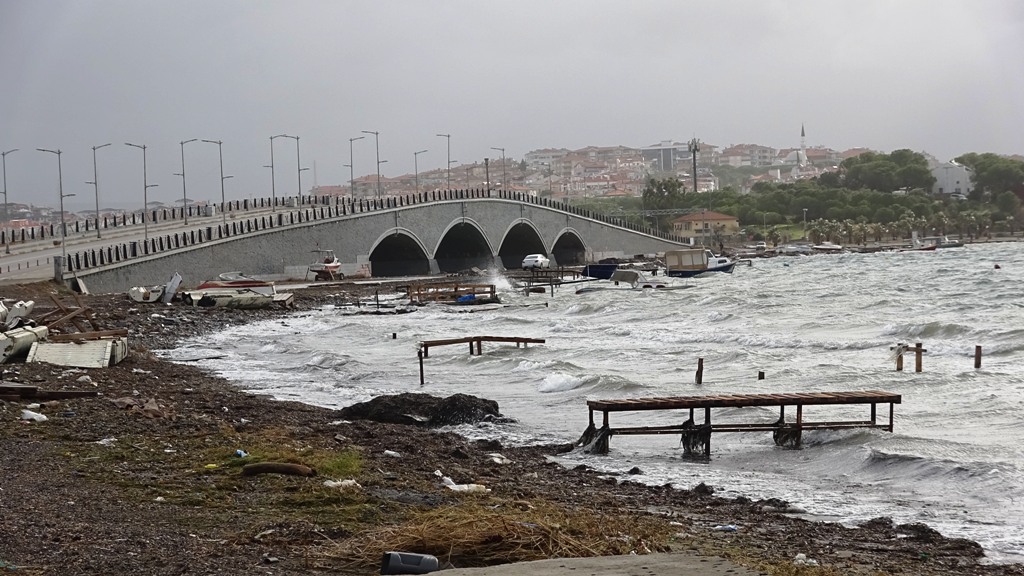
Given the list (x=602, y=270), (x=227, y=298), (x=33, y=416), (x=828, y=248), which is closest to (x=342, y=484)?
(x=33, y=416)

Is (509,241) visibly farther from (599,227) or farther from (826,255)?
(826,255)

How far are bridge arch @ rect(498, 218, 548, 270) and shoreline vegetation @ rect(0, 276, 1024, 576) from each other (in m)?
89.2

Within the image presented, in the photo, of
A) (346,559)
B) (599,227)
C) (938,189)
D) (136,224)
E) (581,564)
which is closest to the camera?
(581,564)

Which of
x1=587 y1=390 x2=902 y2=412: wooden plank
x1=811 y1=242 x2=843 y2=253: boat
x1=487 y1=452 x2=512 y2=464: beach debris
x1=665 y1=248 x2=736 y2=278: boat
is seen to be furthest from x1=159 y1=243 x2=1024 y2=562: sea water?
x1=811 y1=242 x2=843 y2=253: boat

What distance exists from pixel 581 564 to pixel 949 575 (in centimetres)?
348

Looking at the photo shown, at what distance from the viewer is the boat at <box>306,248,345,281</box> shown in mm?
75688

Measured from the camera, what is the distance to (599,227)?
117 metres

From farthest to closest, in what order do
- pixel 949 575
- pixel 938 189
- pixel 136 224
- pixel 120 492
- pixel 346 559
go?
pixel 938 189, pixel 136 224, pixel 120 492, pixel 949 575, pixel 346 559

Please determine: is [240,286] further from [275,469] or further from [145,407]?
[275,469]

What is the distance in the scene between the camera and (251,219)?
81.0 meters

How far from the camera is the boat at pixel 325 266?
75.7 meters

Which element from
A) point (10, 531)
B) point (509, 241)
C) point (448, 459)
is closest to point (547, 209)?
point (509, 241)

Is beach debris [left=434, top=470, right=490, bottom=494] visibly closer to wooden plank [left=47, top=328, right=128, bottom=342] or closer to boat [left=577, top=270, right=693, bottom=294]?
wooden plank [left=47, top=328, right=128, bottom=342]

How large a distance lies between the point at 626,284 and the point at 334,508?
6805 centimetres
